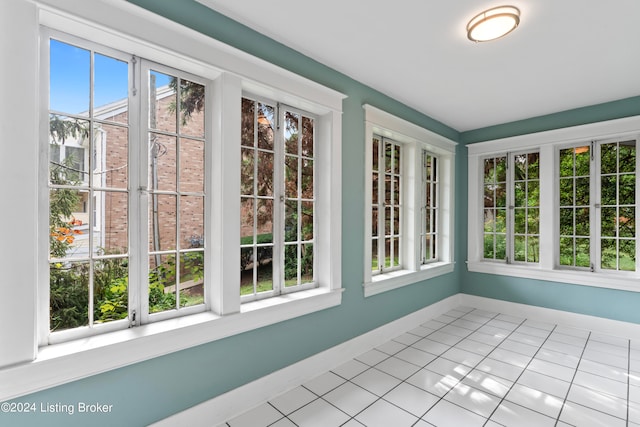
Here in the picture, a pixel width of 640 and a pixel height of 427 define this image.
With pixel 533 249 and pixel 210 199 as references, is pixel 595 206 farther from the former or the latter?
pixel 210 199

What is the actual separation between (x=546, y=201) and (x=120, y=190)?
15.4 ft

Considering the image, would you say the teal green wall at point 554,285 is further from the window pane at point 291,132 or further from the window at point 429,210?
the window pane at point 291,132

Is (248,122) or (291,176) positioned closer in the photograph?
(248,122)

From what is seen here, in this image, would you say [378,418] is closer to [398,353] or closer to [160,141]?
[398,353]

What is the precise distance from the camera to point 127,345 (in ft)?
5.24

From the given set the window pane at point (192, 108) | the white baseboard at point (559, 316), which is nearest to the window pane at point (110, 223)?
the window pane at point (192, 108)

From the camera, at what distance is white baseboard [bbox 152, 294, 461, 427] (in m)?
1.88

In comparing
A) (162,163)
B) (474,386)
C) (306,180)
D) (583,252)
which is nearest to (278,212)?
(306,180)

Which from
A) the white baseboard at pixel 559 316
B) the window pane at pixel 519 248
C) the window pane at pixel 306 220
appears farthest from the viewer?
the window pane at pixel 519 248

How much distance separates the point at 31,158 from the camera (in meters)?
1.38

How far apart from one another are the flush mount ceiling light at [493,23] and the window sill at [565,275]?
3209 mm

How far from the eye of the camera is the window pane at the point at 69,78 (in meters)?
1.57

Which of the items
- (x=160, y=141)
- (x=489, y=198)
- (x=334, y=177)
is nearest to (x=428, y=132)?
(x=489, y=198)

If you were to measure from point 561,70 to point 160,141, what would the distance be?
341cm
